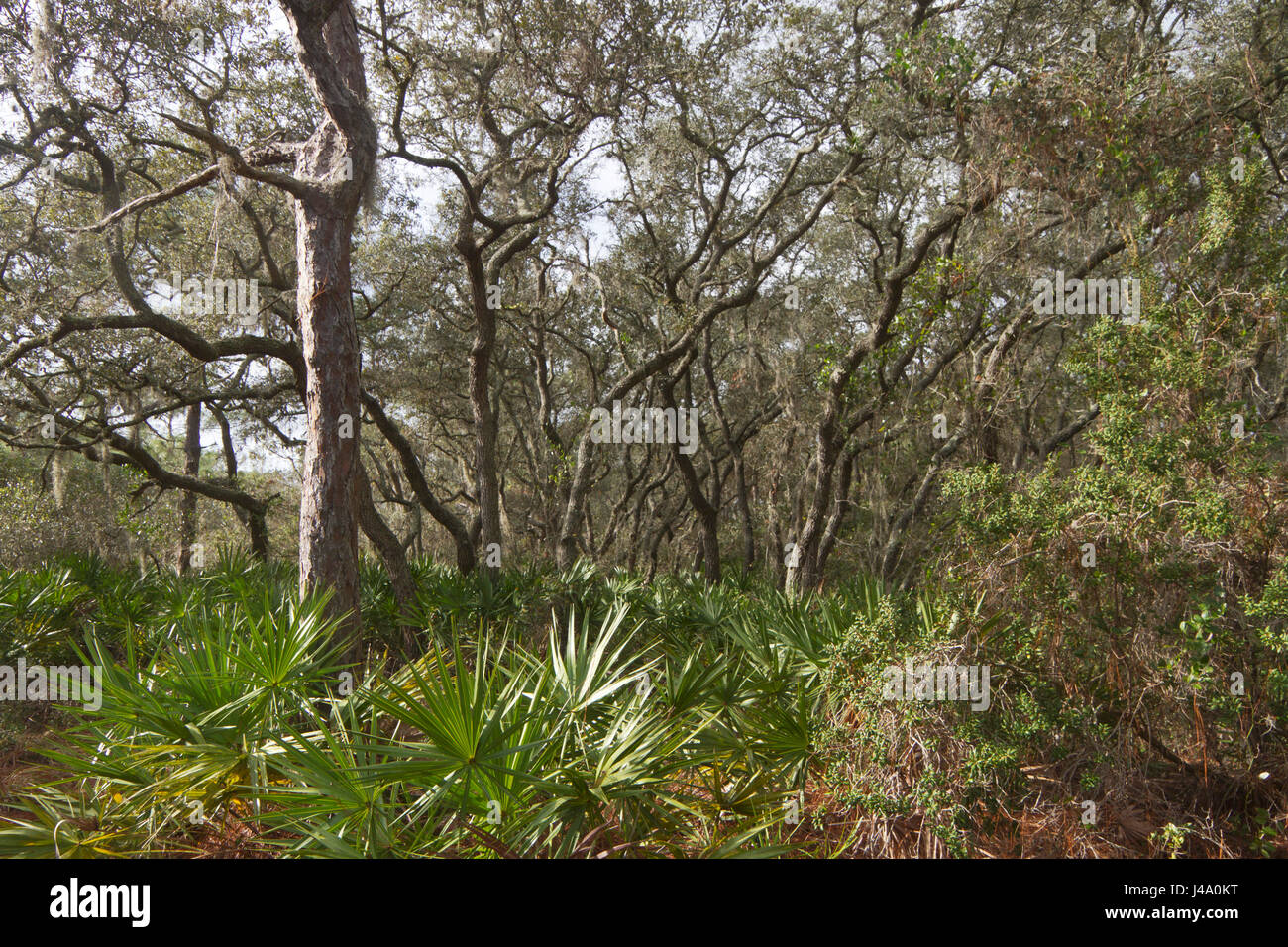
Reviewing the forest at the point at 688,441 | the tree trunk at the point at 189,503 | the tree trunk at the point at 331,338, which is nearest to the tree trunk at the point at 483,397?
the forest at the point at 688,441

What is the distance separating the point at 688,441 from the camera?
13.8 m
